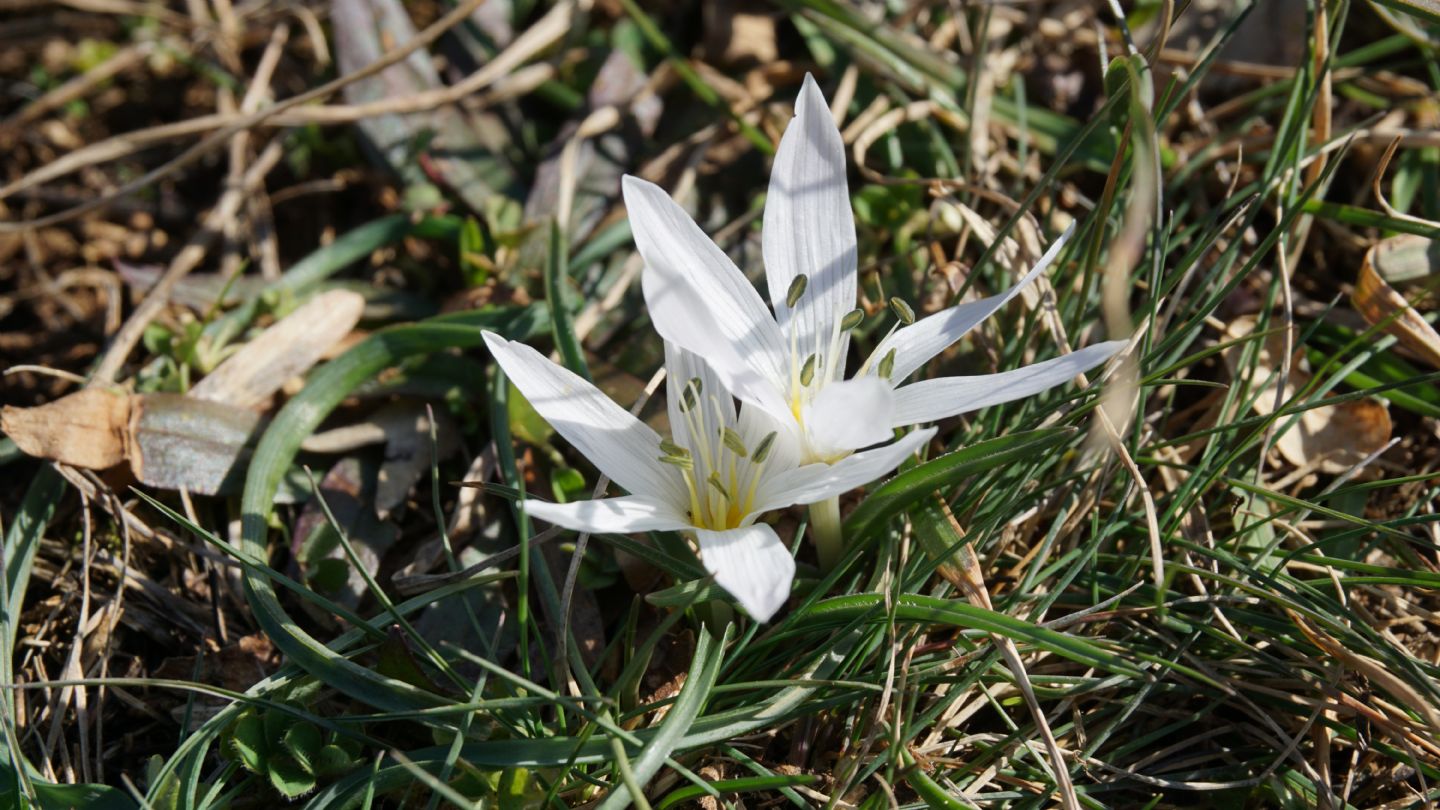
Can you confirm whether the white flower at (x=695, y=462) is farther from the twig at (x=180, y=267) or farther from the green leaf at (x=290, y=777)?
the twig at (x=180, y=267)

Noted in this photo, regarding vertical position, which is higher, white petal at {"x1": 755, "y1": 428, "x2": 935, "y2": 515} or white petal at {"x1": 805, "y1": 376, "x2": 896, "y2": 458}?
white petal at {"x1": 805, "y1": 376, "x2": 896, "y2": 458}

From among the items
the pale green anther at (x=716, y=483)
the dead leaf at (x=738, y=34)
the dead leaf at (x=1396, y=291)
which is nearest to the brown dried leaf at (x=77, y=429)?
the pale green anther at (x=716, y=483)

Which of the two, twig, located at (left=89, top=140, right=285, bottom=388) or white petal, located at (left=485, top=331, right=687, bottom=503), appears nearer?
white petal, located at (left=485, top=331, right=687, bottom=503)

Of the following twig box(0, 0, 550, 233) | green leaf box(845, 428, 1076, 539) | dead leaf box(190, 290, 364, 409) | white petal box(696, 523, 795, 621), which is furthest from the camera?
twig box(0, 0, 550, 233)

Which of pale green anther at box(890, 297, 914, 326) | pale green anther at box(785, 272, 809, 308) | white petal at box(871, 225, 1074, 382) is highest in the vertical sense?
pale green anther at box(785, 272, 809, 308)

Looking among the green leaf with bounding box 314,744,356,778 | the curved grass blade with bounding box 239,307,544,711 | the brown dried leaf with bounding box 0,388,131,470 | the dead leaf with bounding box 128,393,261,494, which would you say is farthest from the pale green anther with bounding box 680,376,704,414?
the brown dried leaf with bounding box 0,388,131,470

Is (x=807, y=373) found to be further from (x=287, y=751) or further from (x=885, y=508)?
(x=287, y=751)

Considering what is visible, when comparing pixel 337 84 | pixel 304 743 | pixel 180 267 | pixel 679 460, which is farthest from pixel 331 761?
pixel 337 84

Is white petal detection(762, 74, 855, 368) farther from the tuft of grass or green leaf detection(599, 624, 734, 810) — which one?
green leaf detection(599, 624, 734, 810)
